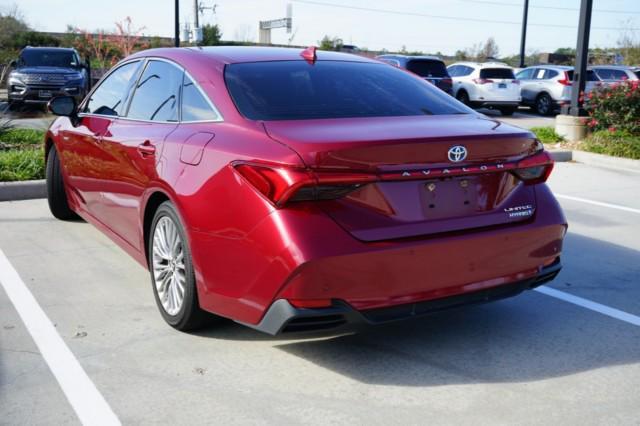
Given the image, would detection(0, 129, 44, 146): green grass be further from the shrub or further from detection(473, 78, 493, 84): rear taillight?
detection(473, 78, 493, 84): rear taillight

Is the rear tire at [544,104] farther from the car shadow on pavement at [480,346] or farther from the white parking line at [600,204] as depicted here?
the car shadow on pavement at [480,346]

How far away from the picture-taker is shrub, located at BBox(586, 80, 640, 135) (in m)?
12.0

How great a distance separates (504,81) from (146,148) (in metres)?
19.4

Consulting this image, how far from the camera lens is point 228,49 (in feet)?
15.4

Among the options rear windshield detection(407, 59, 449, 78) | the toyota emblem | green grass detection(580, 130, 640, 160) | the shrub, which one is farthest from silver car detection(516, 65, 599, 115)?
the toyota emblem

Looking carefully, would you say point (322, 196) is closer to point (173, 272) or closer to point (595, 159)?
point (173, 272)

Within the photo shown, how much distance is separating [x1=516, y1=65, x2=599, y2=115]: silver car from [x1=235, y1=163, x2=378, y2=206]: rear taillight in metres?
20.4

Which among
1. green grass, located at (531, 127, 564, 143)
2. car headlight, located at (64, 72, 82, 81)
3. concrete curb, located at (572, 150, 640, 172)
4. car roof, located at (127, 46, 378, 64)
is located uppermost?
car roof, located at (127, 46, 378, 64)

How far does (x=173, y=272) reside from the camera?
4.09 meters

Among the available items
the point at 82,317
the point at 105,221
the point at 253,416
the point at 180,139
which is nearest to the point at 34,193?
the point at 105,221

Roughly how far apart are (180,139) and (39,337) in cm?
133

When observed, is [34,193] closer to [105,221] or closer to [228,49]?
[105,221]

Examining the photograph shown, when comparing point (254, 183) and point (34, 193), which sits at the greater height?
point (254, 183)

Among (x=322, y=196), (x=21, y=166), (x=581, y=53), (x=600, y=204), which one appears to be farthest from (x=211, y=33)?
(x=322, y=196)
